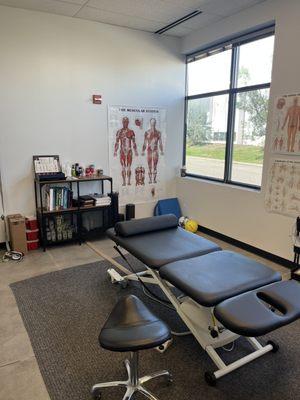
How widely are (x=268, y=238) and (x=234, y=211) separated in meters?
0.55

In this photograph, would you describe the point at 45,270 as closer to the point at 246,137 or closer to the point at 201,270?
the point at 201,270

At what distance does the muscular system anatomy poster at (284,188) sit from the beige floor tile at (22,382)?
8.31 ft

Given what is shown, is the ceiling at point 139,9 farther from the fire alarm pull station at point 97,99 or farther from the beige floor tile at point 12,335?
the beige floor tile at point 12,335

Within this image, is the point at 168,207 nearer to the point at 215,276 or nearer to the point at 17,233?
the point at 17,233

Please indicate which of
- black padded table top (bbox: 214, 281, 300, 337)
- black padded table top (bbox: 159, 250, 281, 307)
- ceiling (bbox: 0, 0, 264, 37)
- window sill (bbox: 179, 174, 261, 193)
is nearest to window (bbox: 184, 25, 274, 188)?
window sill (bbox: 179, 174, 261, 193)

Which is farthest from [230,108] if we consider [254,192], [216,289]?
[216,289]

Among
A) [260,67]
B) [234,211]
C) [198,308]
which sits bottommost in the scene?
[198,308]

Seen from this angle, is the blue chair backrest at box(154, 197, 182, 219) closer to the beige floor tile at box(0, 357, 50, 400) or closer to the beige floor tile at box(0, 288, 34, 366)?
the beige floor tile at box(0, 288, 34, 366)

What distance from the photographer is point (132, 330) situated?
4.47 ft

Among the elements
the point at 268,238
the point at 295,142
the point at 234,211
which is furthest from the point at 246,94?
the point at 268,238

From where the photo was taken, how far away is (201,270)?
1884 mm

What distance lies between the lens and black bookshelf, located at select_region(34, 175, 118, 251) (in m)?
3.46

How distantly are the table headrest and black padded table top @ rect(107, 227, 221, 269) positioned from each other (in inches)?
1.4

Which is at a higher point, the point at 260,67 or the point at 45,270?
the point at 260,67
